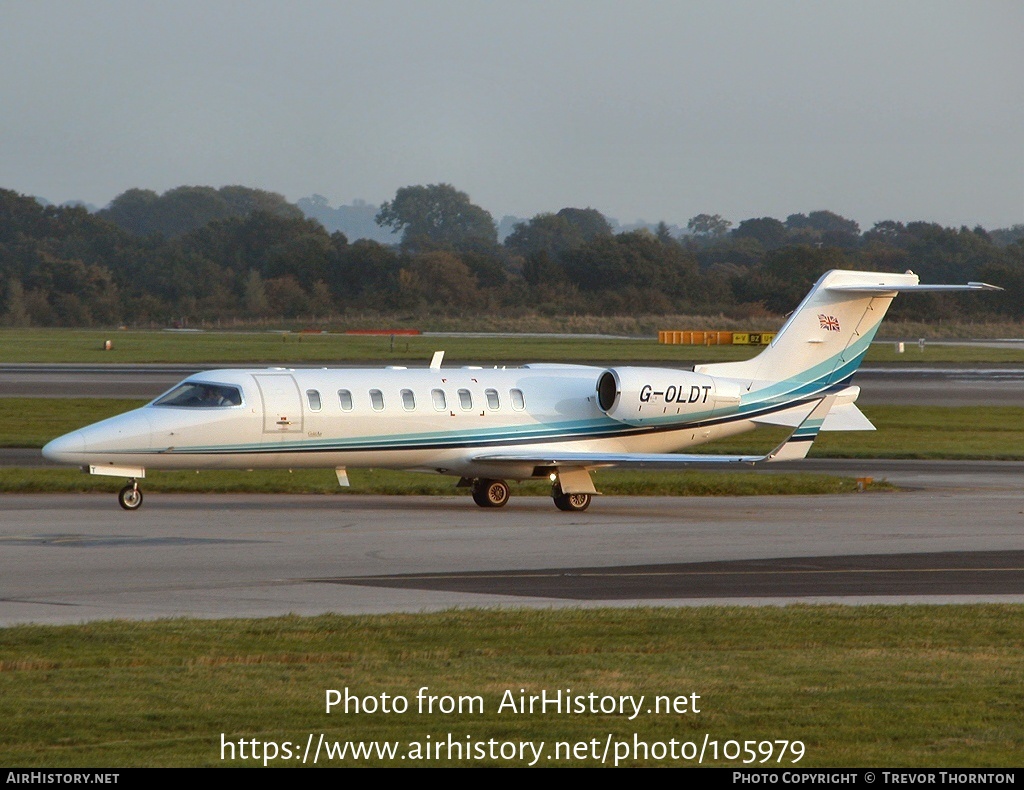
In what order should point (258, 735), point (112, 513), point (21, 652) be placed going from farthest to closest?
1. point (112, 513)
2. point (21, 652)
3. point (258, 735)

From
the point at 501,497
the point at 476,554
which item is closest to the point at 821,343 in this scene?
the point at 501,497

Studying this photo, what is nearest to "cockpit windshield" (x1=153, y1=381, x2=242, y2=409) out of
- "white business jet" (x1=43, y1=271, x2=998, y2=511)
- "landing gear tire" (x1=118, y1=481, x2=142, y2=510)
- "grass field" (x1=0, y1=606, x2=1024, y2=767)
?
"white business jet" (x1=43, y1=271, x2=998, y2=511)

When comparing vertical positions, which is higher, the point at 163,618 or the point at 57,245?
the point at 57,245

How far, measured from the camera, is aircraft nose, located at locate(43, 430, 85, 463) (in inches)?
875

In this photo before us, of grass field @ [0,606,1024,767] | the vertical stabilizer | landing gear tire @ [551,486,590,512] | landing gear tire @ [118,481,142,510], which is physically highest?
the vertical stabilizer

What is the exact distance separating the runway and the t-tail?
235 centimetres

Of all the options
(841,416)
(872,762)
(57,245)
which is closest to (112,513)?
(841,416)

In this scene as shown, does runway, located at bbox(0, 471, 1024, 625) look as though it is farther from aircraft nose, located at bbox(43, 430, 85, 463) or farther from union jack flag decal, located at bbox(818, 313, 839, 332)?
union jack flag decal, located at bbox(818, 313, 839, 332)

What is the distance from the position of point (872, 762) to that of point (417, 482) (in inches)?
817

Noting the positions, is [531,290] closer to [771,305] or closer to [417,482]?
[771,305]

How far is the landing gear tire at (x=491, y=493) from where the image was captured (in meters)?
25.3

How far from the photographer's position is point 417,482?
28672 millimetres

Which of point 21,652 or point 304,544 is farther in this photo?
point 304,544

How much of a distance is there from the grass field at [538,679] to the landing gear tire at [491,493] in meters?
10.9
